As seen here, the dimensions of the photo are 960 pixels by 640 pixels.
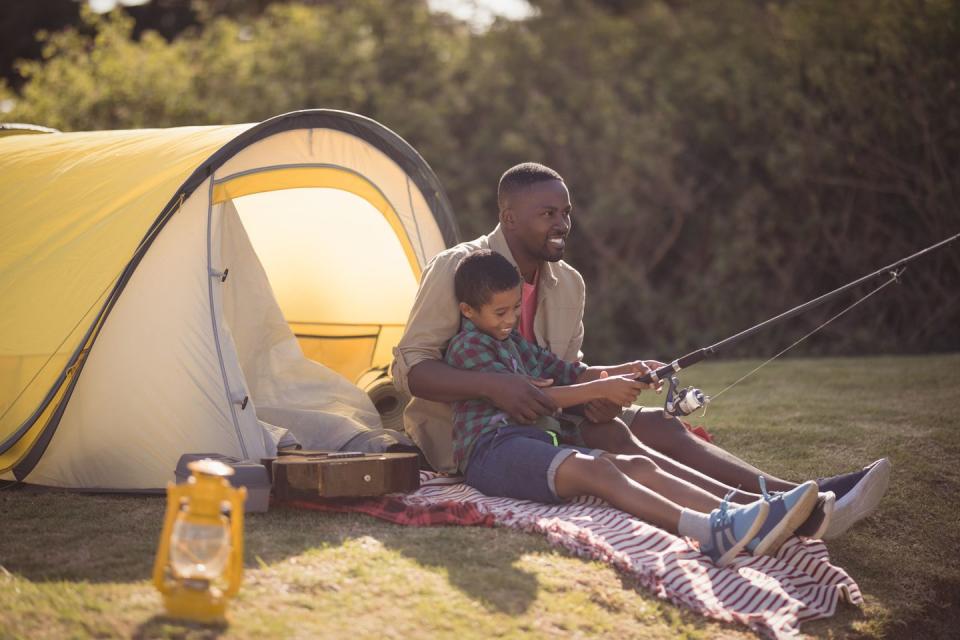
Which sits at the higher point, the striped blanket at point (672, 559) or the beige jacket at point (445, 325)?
the beige jacket at point (445, 325)

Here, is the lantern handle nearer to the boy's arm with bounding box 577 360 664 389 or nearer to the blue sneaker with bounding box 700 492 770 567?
the blue sneaker with bounding box 700 492 770 567

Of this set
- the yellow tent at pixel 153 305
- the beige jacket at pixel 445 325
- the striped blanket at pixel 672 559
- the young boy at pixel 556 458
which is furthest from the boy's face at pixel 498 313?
the yellow tent at pixel 153 305

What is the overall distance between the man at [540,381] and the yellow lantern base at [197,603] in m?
1.35

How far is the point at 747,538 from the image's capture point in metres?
3.19

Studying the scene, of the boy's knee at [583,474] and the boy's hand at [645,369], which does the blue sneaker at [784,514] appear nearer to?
the boy's knee at [583,474]

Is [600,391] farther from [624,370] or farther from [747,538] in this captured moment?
[747,538]

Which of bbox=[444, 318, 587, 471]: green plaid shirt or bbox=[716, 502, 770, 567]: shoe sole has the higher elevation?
bbox=[444, 318, 587, 471]: green plaid shirt

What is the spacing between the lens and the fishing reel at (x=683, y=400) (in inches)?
147

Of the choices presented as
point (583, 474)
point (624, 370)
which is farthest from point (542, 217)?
point (583, 474)

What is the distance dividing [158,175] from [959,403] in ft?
13.8

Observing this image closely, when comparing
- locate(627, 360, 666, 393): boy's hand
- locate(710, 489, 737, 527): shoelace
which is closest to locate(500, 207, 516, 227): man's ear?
locate(627, 360, 666, 393): boy's hand

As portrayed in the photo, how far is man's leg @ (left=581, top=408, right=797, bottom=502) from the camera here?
3.67 metres

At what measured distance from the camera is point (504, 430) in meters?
3.68

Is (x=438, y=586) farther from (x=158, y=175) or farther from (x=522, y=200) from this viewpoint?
(x=158, y=175)
